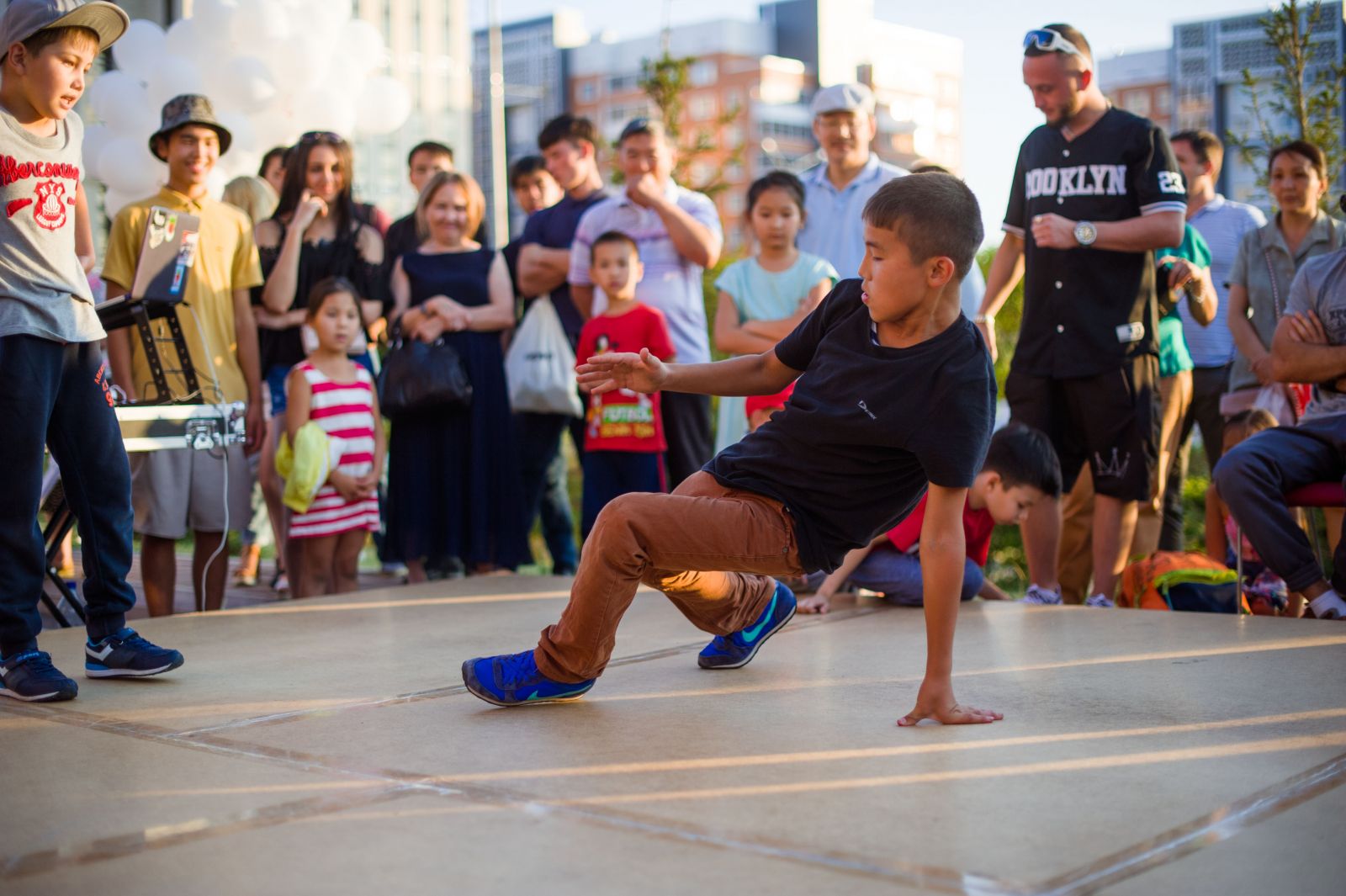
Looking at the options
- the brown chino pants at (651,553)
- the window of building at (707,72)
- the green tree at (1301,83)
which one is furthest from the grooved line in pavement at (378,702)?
the window of building at (707,72)

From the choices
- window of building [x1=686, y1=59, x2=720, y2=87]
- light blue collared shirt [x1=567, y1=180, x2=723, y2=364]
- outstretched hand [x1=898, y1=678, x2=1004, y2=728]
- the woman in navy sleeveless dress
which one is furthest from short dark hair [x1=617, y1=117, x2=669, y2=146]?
window of building [x1=686, y1=59, x2=720, y2=87]

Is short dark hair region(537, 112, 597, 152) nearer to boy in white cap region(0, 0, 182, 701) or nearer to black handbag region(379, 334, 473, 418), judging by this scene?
black handbag region(379, 334, 473, 418)

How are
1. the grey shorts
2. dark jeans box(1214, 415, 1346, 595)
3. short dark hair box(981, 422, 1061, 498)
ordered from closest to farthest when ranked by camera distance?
1. dark jeans box(1214, 415, 1346, 595)
2. short dark hair box(981, 422, 1061, 498)
3. the grey shorts

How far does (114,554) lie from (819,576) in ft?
8.82

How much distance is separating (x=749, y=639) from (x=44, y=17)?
235 cm

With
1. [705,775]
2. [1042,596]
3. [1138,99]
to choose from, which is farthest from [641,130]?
[1138,99]

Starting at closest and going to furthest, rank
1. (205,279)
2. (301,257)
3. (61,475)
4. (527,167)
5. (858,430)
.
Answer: (858,430)
(61,475)
(205,279)
(301,257)
(527,167)

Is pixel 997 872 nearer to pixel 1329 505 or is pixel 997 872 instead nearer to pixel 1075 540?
pixel 1329 505

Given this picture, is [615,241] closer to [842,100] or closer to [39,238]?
[842,100]

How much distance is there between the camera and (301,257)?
6.16 metres

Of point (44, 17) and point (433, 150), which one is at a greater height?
point (433, 150)

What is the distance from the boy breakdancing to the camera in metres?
3.03

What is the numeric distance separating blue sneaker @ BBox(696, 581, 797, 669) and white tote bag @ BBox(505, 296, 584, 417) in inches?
96.2

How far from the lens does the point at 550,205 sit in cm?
666
